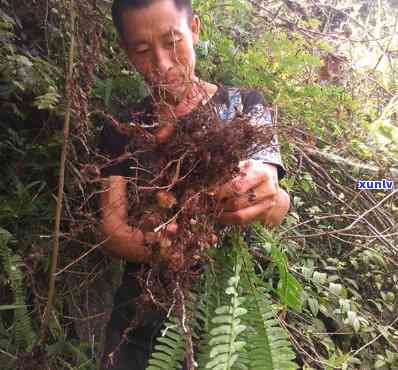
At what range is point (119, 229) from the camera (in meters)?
1.00

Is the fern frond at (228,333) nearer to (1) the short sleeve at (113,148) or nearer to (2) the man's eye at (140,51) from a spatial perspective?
(1) the short sleeve at (113,148)

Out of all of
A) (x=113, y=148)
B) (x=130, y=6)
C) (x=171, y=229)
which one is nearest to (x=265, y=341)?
A: (x=171, y=229)

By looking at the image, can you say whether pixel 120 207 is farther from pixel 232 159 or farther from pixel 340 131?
pixel 340 131

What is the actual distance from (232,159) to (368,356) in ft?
4.57

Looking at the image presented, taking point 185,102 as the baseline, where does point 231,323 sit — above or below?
below

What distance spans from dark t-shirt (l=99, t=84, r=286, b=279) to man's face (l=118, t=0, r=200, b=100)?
0.30 ft

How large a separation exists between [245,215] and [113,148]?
1.49 ft

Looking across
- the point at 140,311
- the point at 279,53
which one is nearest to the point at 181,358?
the point at 140,311

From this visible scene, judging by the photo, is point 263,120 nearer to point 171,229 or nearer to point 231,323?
point 171,229

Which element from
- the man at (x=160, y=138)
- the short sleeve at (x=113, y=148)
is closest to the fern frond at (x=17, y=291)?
the man at (x=160, y=138)

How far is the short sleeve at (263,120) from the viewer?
1053 millimetres

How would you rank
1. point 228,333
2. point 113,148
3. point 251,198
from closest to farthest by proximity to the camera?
point 228,333 < point 251,198 < point 113,148

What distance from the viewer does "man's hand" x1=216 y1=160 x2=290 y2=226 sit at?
96cm

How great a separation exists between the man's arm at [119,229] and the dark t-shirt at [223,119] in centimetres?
7
